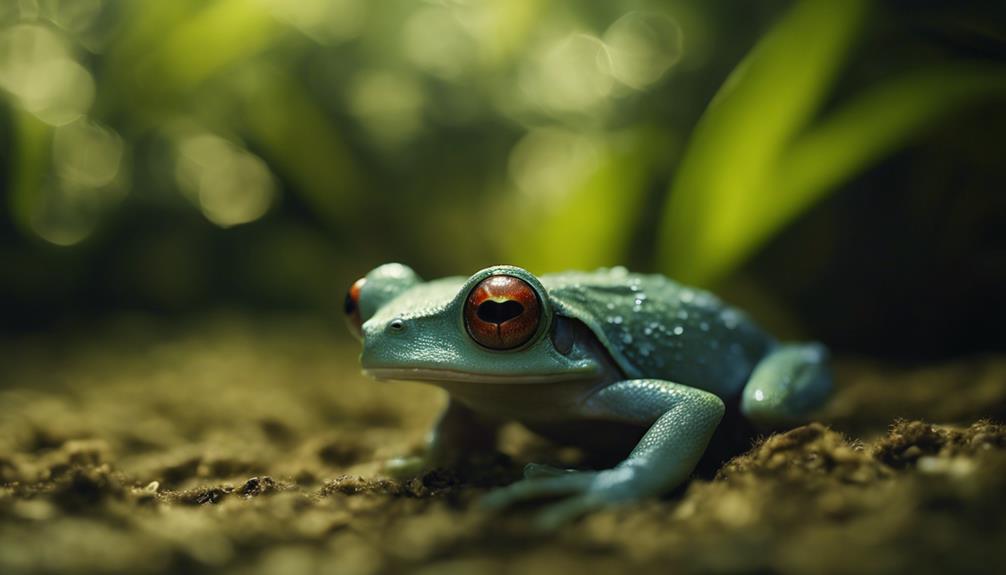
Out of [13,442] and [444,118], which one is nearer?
[13,442]

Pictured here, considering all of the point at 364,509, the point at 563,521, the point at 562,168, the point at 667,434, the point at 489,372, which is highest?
the point at 562,168

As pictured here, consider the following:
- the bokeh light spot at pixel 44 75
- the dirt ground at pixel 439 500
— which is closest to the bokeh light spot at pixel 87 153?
the bokeh light spot at pixel 44 75

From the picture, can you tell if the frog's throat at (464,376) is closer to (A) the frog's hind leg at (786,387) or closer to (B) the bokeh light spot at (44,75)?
(A) the frog's hind leg at (786,387)

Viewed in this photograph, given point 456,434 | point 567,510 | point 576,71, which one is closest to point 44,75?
point 576,71

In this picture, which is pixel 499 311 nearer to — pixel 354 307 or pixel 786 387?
pixel 354 307

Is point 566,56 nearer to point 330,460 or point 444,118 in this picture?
point 444,118

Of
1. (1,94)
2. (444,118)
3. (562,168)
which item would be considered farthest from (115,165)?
(562,168)
